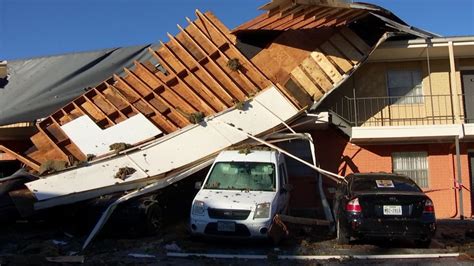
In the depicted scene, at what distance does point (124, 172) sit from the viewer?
38.8 feet

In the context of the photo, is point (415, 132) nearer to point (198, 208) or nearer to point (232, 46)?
point (232, 46)

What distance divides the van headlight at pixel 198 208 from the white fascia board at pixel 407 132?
22.3ft

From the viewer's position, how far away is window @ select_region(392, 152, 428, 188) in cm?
1591

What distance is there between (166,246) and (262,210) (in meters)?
2.09

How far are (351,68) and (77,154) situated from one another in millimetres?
8169

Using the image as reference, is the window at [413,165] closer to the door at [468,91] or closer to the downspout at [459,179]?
the downspout at [459,179]

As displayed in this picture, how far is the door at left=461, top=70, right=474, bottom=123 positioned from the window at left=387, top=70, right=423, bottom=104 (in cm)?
156

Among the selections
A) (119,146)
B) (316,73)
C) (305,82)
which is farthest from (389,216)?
(119,146)

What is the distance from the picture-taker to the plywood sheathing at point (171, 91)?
1302 centimetres

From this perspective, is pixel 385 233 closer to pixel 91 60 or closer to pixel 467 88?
pixel 467 88

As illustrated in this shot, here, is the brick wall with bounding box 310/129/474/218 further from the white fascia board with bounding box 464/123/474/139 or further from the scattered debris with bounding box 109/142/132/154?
the scattered debris with bounding box 109/142/132/154

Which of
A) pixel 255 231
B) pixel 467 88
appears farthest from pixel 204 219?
pixel 467 88

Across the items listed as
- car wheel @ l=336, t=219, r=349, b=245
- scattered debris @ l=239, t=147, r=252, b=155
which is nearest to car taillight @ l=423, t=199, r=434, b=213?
car wheel @ l=336, t=219, r=349, b=245

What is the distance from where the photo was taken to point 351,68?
14.2 meters
